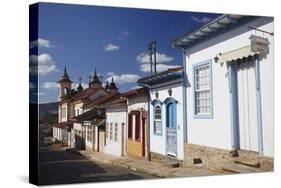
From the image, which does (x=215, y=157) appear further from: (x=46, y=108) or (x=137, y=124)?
(x=46, y=108)

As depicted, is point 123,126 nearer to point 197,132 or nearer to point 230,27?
point 197,132

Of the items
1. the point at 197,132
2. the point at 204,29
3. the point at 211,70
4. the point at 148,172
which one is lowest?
the point at 148,172

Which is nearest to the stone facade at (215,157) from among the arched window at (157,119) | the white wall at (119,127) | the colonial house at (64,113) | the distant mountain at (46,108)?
the arched window at (157,119)

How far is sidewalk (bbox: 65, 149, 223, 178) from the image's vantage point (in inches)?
392

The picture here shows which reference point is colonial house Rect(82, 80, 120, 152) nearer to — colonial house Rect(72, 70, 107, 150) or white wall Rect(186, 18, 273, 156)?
colonial house Rect(72, 70, 107, 150)

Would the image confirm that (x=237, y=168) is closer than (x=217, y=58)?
Yes

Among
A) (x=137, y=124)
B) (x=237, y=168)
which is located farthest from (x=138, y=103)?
(x=237, y=168)

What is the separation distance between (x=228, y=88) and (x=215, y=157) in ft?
5.26

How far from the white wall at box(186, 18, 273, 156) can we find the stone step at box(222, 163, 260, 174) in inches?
16.2

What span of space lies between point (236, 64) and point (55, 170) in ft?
15.3

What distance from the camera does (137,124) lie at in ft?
34.4

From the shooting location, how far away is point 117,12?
995 centimetres

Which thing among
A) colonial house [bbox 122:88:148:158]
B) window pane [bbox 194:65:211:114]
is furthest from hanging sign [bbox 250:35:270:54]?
colonial house [bbox 122:88:148:158]

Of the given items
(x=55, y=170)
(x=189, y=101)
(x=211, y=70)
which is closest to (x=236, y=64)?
(x=211, y=70)
